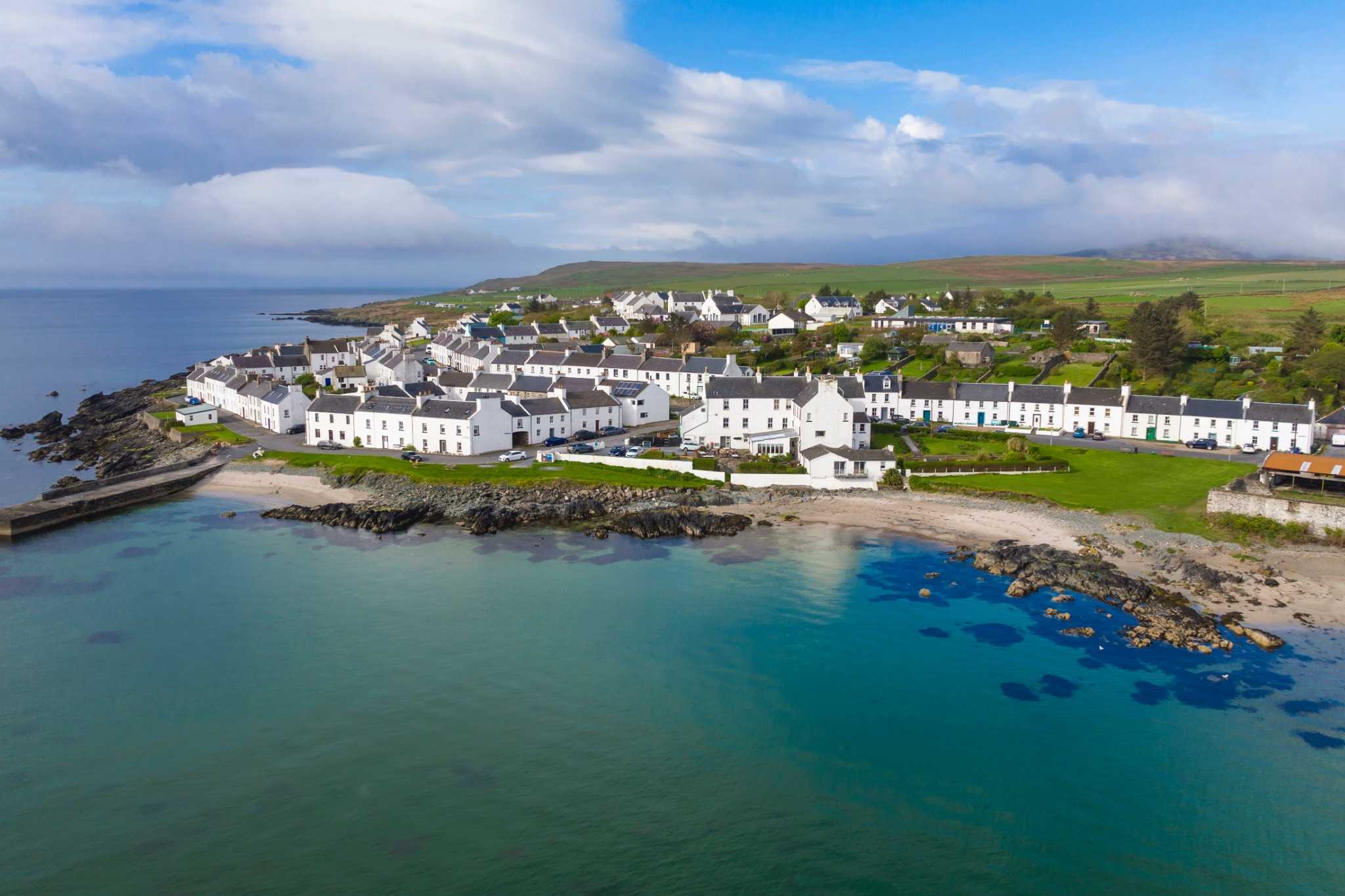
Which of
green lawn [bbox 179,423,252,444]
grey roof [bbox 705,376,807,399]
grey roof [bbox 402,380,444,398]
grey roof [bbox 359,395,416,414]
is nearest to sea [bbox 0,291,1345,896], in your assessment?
grey roof [bbox 705,376,807,399]

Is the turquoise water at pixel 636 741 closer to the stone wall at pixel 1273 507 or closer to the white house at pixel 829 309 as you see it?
the stone wall at pixel 1273 507

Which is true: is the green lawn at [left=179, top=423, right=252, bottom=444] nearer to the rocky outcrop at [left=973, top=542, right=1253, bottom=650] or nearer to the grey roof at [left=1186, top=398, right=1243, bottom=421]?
the rocky outcrop at [left=973, top=542, right=1253, bottom=650]

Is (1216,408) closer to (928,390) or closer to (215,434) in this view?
(928,390)

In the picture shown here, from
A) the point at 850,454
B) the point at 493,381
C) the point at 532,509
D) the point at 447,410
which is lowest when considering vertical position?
the point at 532,509

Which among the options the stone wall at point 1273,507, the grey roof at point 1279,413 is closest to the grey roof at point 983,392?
the grey roof at point 1279,413

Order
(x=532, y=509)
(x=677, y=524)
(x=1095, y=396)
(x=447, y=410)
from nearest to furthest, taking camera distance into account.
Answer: (x=677, y=524), (x=532, y=509), (x=447, y=410), (x=1095, y=396)

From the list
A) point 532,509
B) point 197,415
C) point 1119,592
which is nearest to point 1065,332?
point 1119,592

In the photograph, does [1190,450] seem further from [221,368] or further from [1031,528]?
[221,368]
